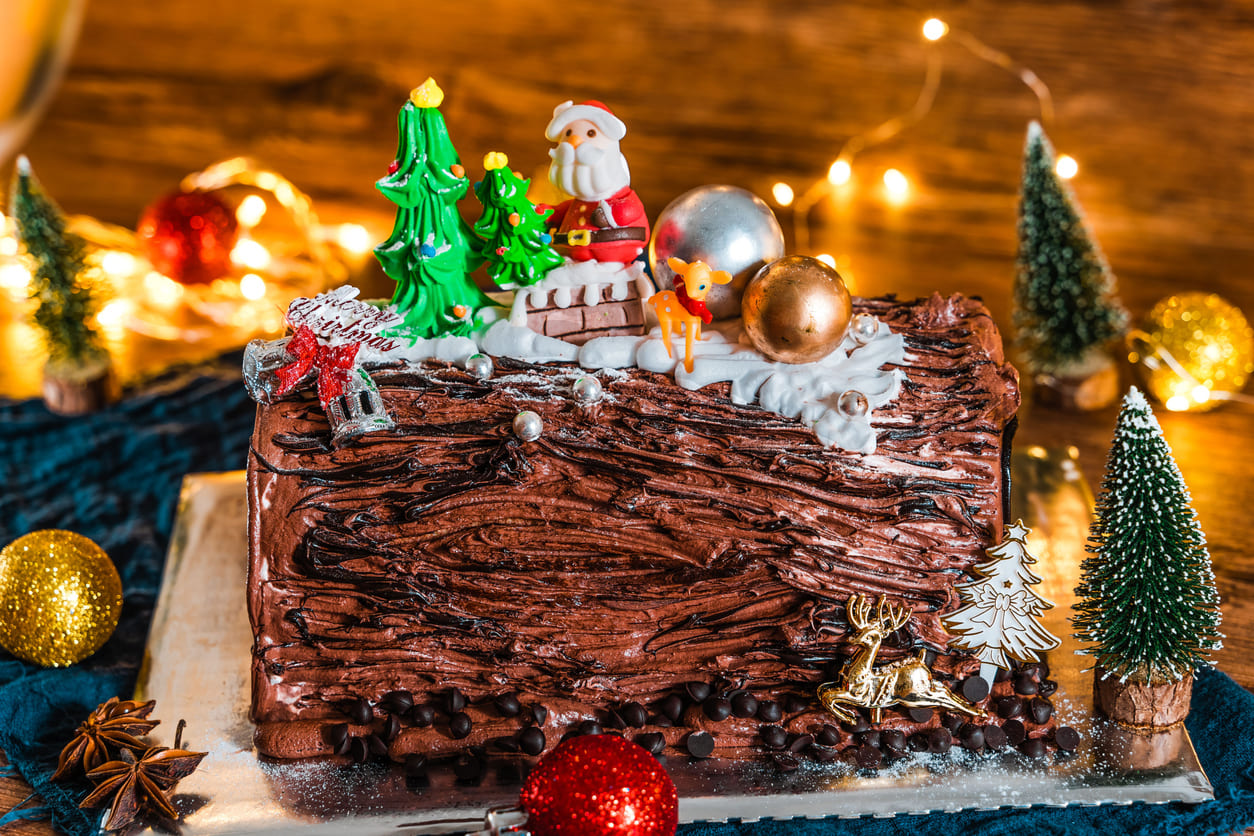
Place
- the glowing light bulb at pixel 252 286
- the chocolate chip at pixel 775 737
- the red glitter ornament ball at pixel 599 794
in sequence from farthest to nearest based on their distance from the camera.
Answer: the glowing light bulb at pixel 252 286
the chocolate chip at pixel 775 737
the red glitter ornament ball at pixel 599 794

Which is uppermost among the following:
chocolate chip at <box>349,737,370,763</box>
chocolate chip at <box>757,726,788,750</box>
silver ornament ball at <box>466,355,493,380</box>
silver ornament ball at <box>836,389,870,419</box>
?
silver ornament ball at <box>466,355,493,380</box>

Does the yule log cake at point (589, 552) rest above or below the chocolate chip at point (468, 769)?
above

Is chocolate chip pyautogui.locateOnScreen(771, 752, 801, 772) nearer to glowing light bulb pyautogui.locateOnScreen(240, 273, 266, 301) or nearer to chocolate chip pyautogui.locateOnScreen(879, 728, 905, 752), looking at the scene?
chocolate chip pyautogui.locateOnScreen(879, 728, 905, 752)

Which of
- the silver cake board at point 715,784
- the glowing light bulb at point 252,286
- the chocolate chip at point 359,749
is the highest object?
the glowing light bulb at point 252,286

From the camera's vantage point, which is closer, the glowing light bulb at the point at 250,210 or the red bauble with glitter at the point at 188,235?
the red bauble with glitter at the point at 188,235

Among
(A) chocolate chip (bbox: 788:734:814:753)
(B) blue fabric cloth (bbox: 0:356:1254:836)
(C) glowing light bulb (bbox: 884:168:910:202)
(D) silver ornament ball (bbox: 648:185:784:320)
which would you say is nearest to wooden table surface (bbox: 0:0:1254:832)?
(C) glowing light bulb (bbox: 884:168:910:202)

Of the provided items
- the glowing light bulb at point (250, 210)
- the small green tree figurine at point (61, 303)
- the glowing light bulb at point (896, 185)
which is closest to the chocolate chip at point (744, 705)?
the small green tree figurine at point (61, 303)

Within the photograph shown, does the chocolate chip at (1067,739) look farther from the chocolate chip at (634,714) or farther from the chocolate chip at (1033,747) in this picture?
the chocolate chip at (634,714)

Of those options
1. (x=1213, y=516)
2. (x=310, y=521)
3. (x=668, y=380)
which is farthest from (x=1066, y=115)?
(x=310, y=521)
